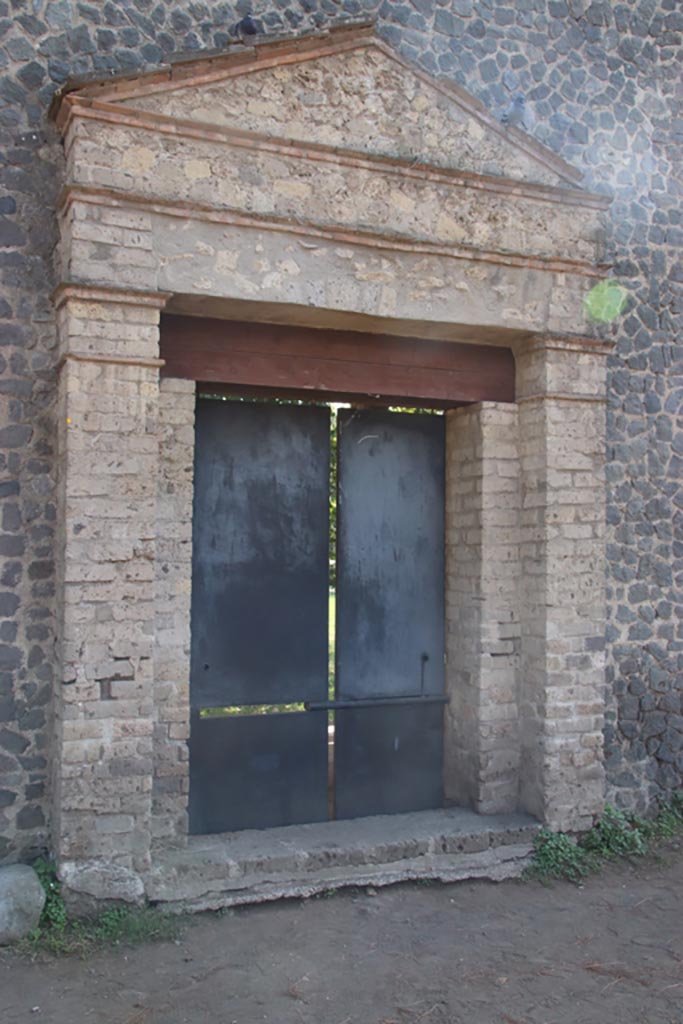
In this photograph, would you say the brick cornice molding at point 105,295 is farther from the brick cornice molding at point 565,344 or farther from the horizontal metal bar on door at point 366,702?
the horizontal metal bar on door at point 366,702

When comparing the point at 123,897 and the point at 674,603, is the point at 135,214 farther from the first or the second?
the point at 674,603

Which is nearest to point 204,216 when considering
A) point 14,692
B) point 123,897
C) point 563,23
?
point 14,692

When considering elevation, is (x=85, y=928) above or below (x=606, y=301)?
below

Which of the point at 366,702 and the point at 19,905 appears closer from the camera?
the point at 19,905

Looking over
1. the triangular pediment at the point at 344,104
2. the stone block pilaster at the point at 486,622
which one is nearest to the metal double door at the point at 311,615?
the stone block pilaster at the point at 486,622

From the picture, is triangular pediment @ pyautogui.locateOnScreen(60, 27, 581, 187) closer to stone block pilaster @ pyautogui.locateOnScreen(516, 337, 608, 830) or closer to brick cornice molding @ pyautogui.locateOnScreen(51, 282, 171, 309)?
brick cornice molding @ pyautogui.locateOnScreen(51, 282, 171, 309)

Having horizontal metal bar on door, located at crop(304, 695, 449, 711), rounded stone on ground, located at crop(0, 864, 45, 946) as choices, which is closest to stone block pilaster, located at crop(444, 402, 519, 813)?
horizontal metal bar on door, located at crop(304, 695, 449, 711)

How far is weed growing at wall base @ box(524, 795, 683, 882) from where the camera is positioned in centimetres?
531

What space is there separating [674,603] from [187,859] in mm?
3652

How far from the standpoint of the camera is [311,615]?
220 inches

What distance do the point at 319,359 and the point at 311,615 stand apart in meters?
1.57

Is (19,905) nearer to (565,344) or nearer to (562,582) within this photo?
(562,582)

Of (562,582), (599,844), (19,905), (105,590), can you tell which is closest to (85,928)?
(19,905)

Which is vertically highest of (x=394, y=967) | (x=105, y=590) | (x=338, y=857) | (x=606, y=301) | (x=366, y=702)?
(x=606, y=301)
